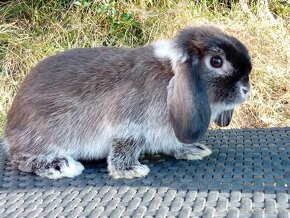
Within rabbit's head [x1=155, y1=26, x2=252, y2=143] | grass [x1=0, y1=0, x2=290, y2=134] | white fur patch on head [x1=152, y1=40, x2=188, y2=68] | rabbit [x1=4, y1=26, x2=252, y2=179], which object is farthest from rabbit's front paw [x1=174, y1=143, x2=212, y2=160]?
grass [x1=0, y1=0, x2=290, y2=134]

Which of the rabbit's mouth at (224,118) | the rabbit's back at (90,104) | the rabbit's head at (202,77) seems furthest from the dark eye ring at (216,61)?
the rabbit's mouth at (224,118)

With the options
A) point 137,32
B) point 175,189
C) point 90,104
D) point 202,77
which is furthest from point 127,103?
point 137,32

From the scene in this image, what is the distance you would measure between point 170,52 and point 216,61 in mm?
151

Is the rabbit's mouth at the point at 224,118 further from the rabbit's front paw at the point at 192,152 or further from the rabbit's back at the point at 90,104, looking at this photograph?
the rabbit's back at the point at 90,104

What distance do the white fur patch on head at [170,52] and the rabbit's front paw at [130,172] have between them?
1.11 ft

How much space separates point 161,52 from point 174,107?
0.75ft

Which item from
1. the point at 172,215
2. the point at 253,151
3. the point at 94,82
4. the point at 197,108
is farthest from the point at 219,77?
the point at 172,215

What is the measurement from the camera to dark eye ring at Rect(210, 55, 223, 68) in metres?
1.59

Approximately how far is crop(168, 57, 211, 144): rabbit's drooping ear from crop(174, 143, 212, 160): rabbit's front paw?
6.1 inches

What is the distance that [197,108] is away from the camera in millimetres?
1523

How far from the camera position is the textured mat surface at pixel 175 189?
120 centimetres

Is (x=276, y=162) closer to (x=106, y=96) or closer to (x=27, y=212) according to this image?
(x=106, y=96)

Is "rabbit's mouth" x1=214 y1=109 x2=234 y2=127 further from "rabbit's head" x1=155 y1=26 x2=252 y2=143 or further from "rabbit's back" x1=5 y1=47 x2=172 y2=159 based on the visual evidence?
"rabbit's back" x1=5 y1=47 x2=172 y2=159

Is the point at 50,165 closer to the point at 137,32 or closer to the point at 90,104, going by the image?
the point at 90,104
